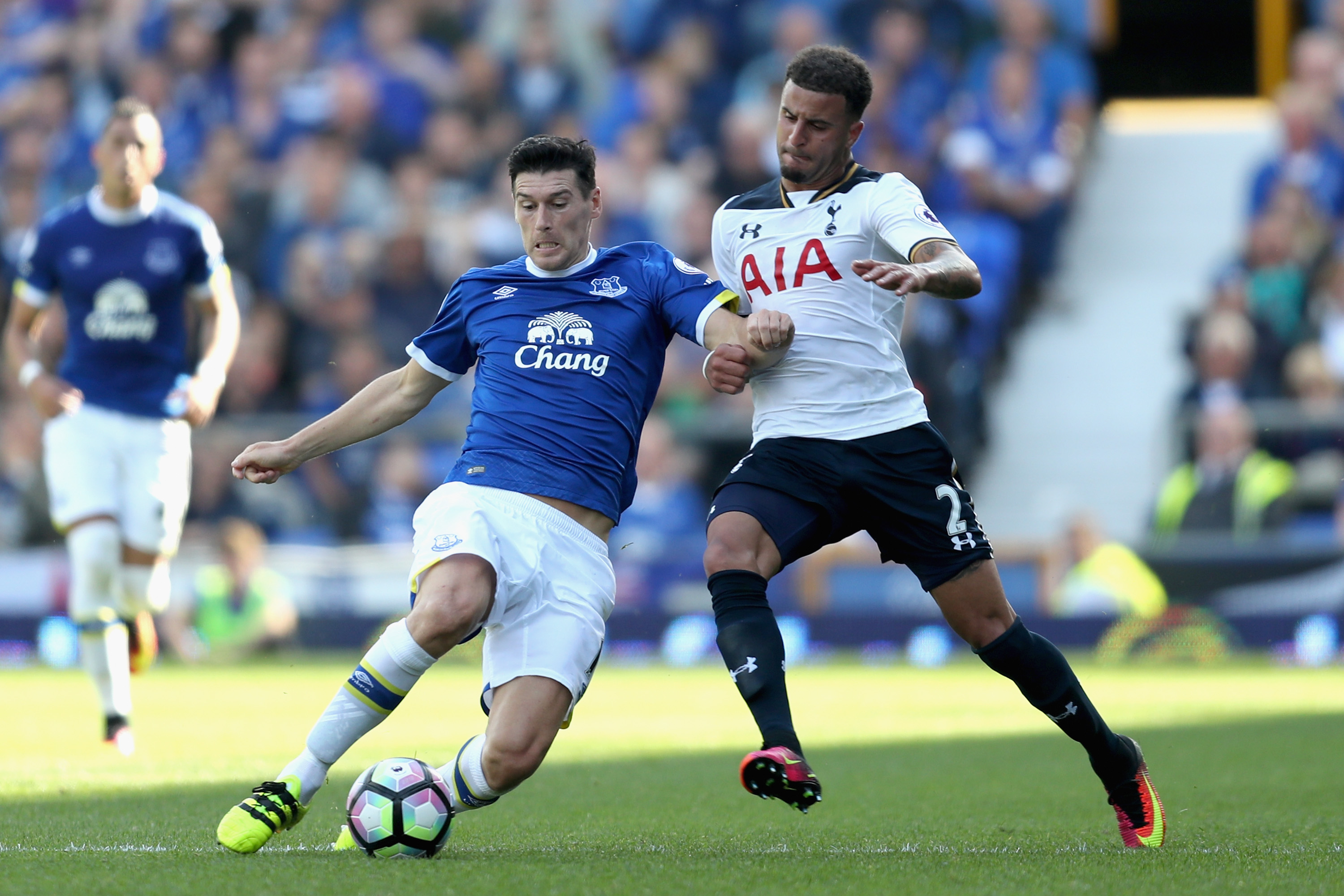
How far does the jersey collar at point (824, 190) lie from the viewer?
5.31 m

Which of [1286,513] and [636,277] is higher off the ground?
[636,277]

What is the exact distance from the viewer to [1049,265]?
53.3ft

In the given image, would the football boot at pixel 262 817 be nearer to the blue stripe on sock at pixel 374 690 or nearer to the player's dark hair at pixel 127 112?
the blue stripe on sock at pixel 374 690

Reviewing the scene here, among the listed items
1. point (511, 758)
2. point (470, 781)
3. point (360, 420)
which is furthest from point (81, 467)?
point (511, 758)

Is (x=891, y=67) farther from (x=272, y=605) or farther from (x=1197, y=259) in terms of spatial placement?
(x=272, y=605)

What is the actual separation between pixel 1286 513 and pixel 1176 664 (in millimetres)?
1317

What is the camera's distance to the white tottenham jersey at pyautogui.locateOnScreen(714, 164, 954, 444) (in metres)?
5.18

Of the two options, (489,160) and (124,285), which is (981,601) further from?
(489,160)

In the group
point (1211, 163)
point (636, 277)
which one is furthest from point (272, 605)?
point (1211, 163)

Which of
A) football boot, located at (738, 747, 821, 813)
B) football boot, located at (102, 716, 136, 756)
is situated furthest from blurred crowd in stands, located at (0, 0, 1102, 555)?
football boot, located at (738, 747, 821, 813)

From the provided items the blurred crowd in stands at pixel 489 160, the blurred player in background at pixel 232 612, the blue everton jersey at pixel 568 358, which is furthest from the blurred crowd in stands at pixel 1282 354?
the blue everton jersey at pixel 568 358

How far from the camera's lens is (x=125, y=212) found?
816 cm

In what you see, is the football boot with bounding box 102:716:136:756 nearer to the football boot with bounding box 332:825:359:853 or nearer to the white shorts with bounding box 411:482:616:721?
the football boot with bounding box 332:825:359:853

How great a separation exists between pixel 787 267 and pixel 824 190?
0.85ft
